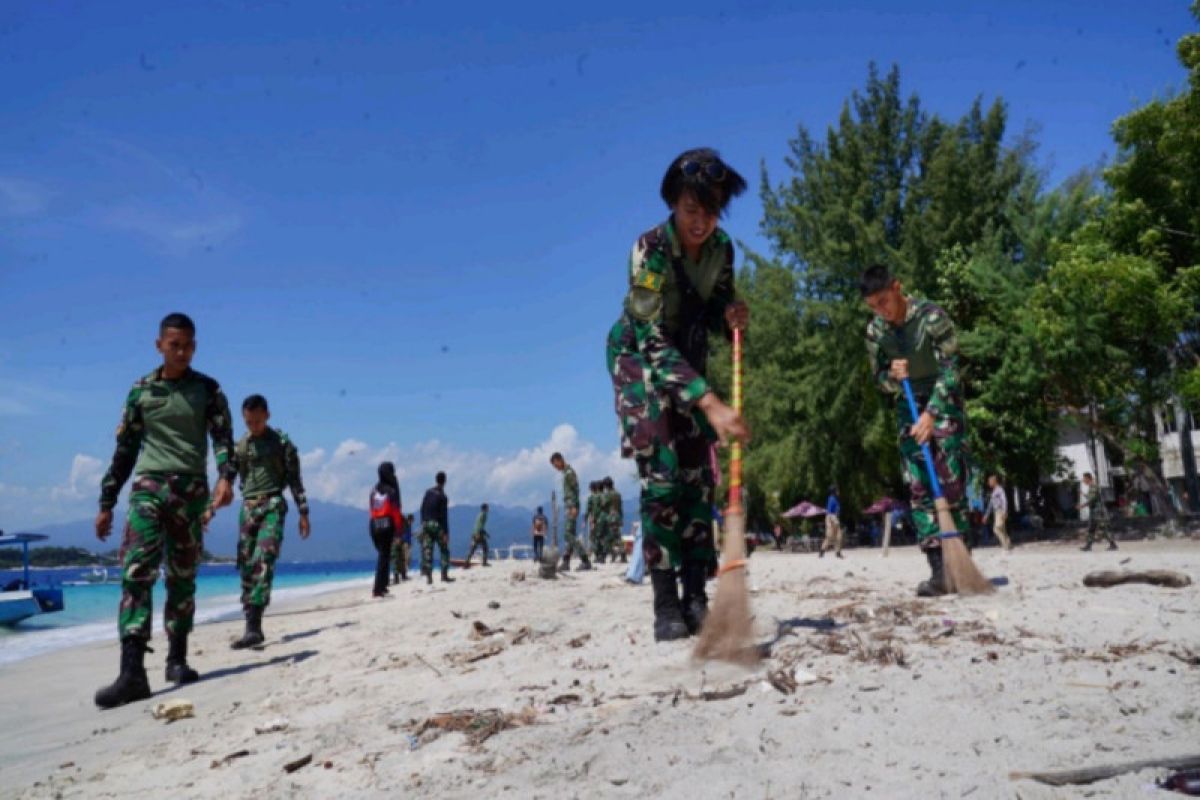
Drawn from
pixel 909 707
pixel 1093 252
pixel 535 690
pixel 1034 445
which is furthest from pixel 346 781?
pixel 1034 445

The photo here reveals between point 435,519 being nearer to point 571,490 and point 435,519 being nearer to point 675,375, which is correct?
point 571,490

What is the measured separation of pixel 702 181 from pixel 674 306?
626 mm

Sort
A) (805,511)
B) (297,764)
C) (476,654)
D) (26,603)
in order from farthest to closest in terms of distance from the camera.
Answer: (805,511) < (26,603) < (476,654) < (297,764)

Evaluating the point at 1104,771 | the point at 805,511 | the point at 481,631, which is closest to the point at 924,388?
the point at 481,631

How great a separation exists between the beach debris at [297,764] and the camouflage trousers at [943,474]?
4.02 m

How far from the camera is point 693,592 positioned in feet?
13.0

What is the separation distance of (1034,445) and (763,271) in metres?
11.7

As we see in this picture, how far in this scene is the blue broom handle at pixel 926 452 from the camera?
5186 mm

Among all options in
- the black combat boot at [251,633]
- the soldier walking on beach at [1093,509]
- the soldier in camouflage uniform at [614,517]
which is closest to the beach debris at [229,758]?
the black combat boot at [251,633]

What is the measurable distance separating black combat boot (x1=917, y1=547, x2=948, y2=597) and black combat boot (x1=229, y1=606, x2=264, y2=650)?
5927mm

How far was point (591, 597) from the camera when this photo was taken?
7418 mm

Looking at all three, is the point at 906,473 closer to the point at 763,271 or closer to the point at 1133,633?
the point at 1133,633

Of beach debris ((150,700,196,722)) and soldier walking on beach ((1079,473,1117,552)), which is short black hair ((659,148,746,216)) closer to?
beach debris ((150,700,196,722))

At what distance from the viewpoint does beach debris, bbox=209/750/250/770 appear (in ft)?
9.70
